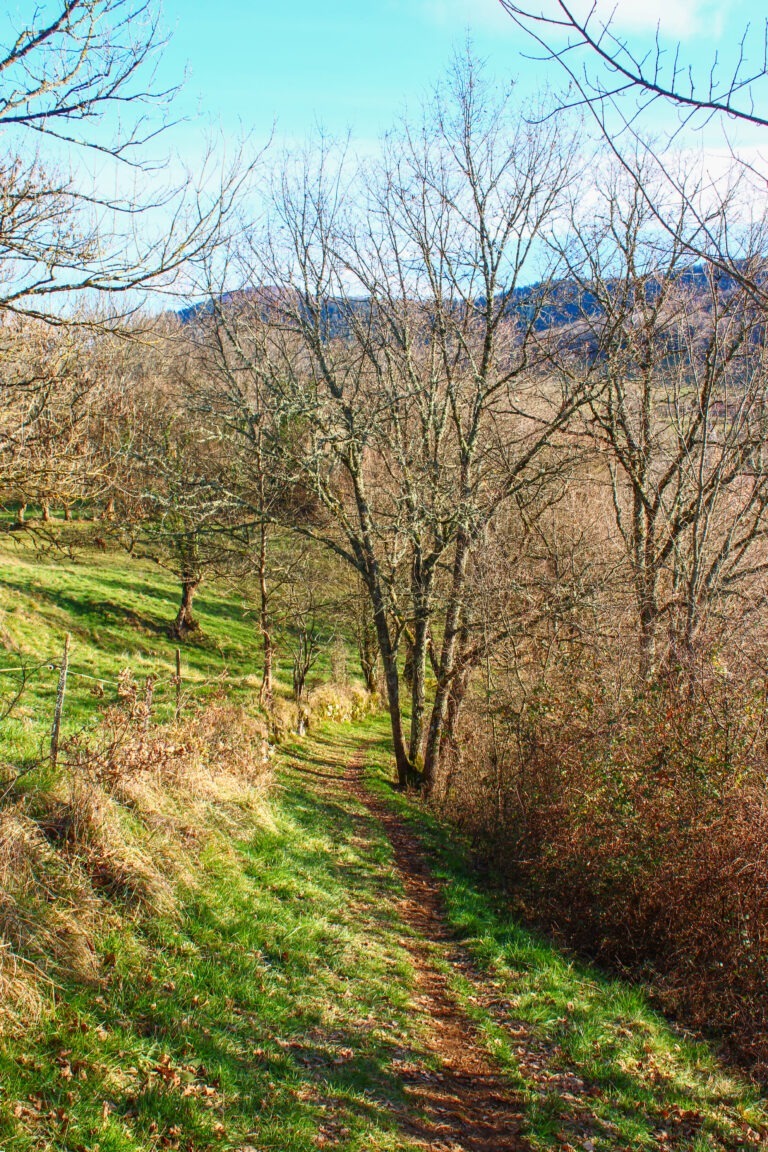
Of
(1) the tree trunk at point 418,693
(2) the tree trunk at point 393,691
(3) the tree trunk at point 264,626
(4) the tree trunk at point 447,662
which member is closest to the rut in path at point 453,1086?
(4) the tree trunk at point 447,662

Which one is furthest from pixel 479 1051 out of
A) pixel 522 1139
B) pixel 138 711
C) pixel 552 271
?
pixel 552 271

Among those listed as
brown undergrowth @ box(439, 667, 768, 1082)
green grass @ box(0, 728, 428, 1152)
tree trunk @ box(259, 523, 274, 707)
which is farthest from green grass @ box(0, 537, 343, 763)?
brown undergrowth @ box(439, 667, 768, 1082)

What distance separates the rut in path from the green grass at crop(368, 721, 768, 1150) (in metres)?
0.13

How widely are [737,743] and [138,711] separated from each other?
6212 mm

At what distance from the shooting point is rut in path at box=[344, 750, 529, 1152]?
4562 mm

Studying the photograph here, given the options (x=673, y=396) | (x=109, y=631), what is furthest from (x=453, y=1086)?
(x=109, y=631)

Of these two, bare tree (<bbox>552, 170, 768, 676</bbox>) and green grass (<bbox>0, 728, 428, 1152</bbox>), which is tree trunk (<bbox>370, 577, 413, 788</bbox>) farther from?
green grass (<bbox>0, 728, 428, 1152</bbox>)

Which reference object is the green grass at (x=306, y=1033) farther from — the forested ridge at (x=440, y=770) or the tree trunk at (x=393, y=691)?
the tree trunk at (x=393, y=691)

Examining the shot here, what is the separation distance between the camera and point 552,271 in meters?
13.6

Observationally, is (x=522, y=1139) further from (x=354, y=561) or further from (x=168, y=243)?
(x=354, y=561)

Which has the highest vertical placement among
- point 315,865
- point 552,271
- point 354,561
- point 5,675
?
point 552,271

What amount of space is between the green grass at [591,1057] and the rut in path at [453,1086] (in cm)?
13

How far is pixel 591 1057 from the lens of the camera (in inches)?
220

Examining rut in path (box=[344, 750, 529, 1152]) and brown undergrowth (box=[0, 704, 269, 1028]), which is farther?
brown undergrowth (box=[0, 704, 269, 1028])
